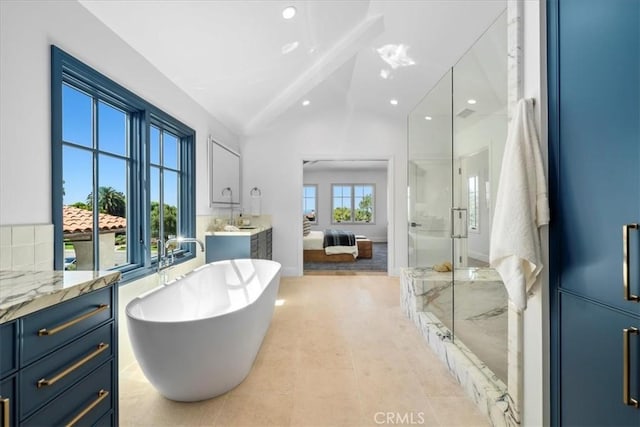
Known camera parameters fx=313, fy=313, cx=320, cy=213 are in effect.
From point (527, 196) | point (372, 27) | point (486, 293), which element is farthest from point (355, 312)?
point (372, 27)

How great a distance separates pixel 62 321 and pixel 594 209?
6.17 ft

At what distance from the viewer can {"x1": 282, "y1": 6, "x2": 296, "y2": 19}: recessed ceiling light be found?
8.51 feet

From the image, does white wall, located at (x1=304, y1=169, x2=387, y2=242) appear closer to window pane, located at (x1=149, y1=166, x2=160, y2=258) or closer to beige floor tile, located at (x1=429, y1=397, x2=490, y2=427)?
window pane, located at (x1=149, y1=166, x2=160, y2=258)

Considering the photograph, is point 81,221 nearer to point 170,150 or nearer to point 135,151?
point 135,151

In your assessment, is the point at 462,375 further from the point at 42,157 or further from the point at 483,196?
the point at 42,157

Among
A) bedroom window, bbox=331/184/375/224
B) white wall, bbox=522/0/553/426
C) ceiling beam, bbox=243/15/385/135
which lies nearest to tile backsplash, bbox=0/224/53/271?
white wall, bbox=522/0/553/426

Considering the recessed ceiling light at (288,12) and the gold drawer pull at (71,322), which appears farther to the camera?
the recessed ceiling light at (288,12)

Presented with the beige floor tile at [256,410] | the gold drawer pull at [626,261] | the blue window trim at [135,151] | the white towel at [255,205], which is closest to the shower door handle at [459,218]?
the gold drawer pull at [626,261]

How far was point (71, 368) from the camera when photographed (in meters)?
1.03

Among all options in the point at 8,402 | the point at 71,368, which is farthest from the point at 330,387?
the point at 8,402

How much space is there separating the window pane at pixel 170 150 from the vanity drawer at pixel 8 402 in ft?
8.47

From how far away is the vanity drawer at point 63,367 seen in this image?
900 mm

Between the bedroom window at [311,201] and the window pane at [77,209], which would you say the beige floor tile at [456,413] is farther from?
the bedroom window at [311,201]

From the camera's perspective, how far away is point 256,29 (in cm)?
268
